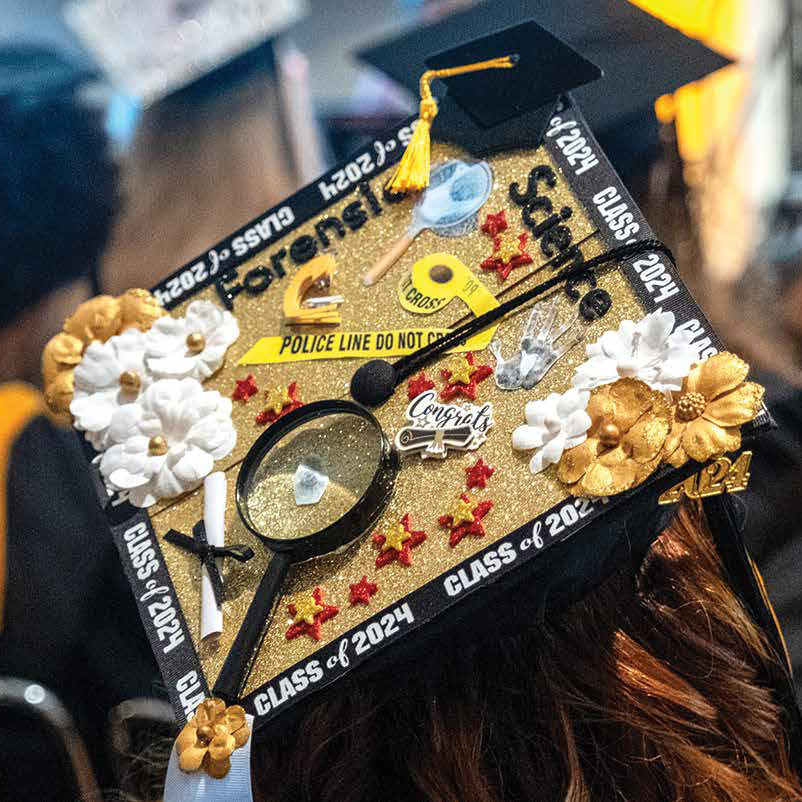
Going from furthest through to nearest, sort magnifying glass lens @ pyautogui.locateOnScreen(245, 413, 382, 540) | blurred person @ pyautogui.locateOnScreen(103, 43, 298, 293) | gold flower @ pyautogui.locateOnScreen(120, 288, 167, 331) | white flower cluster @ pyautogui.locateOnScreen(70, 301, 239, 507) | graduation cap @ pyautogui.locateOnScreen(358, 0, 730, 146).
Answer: blurred person @ pyautogui.locateOnScreen(103, 43, 298, 293) → graduation cap @ pyautogui.locateOnScreen(358, 0, 730, 146) → gold flower @ pyautogui.locateOnScreen(120, 288, 167, 331) → white flower cluster @ pyautogui.locateOnScreen(70, 301, 239, 507) → magnifying glass lens @ pyautogui.locateOnScreen(245, 413, 382, 540)

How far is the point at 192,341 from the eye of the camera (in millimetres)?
969

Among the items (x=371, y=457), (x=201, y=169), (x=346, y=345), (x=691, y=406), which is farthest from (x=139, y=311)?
(x=201, y=169)

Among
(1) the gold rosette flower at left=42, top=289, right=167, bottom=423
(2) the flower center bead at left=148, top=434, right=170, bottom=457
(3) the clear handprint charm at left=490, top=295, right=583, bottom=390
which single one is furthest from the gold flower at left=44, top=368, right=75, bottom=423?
(3) the clear handprint charm at left=490, top=295, right=583, bottom=390

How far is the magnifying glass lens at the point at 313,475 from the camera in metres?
0.81

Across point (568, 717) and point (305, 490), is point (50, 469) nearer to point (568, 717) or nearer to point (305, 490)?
point (305, 490)

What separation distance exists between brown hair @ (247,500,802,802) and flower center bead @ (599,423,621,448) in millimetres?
226

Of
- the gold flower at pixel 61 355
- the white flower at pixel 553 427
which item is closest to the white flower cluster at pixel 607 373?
the white flower at pixel 553 427

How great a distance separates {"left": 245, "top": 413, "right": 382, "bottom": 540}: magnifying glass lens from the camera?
2.64ft

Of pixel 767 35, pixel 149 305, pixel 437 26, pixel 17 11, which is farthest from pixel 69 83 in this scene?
pixel 767 35

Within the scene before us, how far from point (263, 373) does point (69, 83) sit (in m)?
1.07

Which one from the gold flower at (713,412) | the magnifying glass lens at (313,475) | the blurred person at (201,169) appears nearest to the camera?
the gold flower at (713,412)

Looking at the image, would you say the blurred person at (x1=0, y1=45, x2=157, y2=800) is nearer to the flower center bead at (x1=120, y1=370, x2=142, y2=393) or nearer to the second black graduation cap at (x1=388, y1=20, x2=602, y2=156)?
the flower center bead at (x1=120, y1=370, x2=142, y2=393)

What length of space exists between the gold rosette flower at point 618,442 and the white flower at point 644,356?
21 millimetres

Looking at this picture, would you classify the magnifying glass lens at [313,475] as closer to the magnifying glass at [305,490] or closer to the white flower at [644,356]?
the magnifying glass at [305,490]
